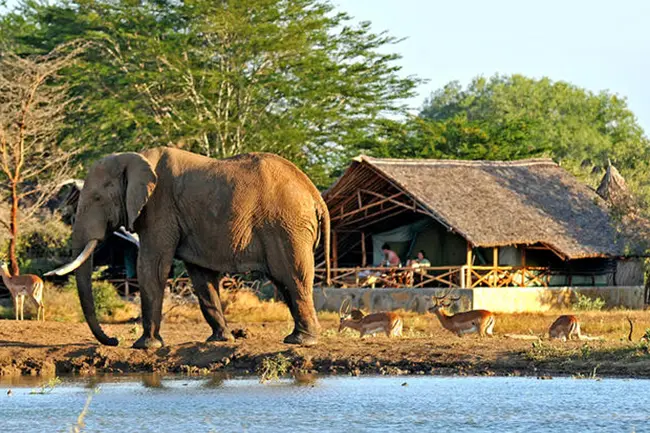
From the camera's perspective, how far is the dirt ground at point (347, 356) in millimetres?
15867

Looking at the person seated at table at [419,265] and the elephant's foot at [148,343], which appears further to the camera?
the person seated at table at [419,265]

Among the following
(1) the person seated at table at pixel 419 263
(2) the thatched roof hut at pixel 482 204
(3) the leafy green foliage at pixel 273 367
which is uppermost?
(2) the thatched roof hut at pixel 482 204

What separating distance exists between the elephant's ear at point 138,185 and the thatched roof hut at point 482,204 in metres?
13.2

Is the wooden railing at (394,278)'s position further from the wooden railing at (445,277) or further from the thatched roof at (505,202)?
the thatched roof at (505,202)

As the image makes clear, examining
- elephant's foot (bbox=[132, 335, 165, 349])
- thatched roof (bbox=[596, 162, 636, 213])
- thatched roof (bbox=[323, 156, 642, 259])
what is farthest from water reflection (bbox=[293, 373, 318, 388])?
thatched roof (bbox=[596, 162, 636, 213])

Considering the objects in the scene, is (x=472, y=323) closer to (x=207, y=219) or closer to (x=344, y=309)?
(x=207, y=219)

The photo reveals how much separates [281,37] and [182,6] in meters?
3.24

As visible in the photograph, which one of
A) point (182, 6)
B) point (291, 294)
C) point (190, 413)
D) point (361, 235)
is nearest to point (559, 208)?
point (361, 235)

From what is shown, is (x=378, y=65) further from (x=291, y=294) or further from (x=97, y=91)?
(x=291, y=294)

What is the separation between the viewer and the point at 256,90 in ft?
134

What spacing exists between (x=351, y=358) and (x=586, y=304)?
49.1 feet

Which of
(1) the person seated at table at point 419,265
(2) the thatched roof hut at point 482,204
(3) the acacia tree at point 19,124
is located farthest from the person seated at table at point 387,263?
(3) the acacia tree at point 19,124

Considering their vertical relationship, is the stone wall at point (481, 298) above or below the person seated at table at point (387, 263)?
below

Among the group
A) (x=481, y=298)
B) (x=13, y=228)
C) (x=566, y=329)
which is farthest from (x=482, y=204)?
(x=566, y=329)
